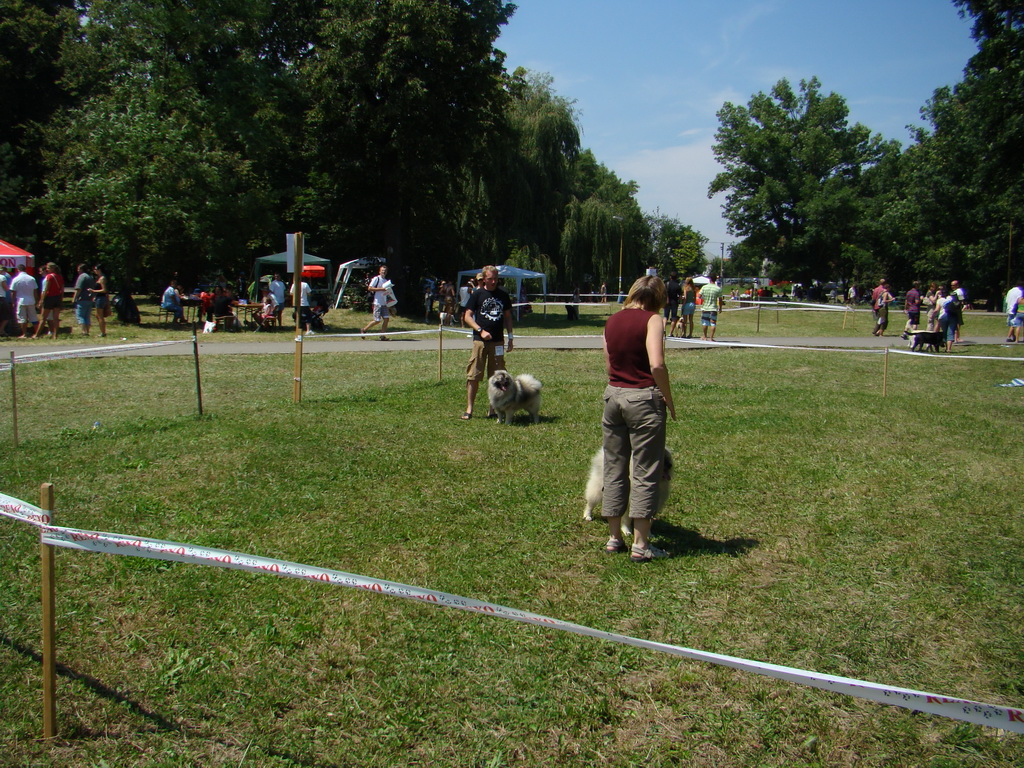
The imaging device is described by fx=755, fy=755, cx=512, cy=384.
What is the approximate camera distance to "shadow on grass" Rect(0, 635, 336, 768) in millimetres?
3164

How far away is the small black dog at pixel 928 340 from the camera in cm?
2134

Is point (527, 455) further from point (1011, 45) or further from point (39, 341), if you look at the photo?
point (1011, 45)

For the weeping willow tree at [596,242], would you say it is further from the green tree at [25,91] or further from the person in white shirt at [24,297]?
the person in white shirt at [24,297]

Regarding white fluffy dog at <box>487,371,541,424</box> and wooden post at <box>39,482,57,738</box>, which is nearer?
wooden post at <box>39,482,57,738</box>

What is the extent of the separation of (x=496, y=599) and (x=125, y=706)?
6.64 ft

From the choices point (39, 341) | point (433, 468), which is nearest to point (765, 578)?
point (433, 468)

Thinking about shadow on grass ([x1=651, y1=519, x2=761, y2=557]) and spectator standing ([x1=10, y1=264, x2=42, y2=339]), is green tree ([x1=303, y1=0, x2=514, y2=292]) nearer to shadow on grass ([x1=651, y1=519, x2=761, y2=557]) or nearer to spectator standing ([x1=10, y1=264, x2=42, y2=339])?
spectator standing ([x1=10, y1=264, x2=42, y2=339])

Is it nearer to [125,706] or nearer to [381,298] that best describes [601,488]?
[125,706]

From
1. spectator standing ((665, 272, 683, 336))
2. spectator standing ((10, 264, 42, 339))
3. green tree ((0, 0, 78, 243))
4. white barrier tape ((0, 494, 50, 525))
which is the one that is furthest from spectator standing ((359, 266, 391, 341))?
green tree ((0, 0, 78, 243))

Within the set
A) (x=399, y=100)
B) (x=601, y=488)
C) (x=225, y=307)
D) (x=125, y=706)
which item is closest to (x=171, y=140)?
(x=225, y=307)

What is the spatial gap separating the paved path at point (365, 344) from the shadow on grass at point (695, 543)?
11.2 meters

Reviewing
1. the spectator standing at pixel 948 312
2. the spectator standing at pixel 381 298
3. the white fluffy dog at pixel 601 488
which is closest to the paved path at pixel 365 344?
the spectator standing at pixel 381 298

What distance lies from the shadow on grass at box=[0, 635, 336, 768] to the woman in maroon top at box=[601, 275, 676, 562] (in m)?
2.72

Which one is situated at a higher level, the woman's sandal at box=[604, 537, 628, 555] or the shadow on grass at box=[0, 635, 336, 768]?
the woman's sandal at box=[604, 537, 628, 555]
